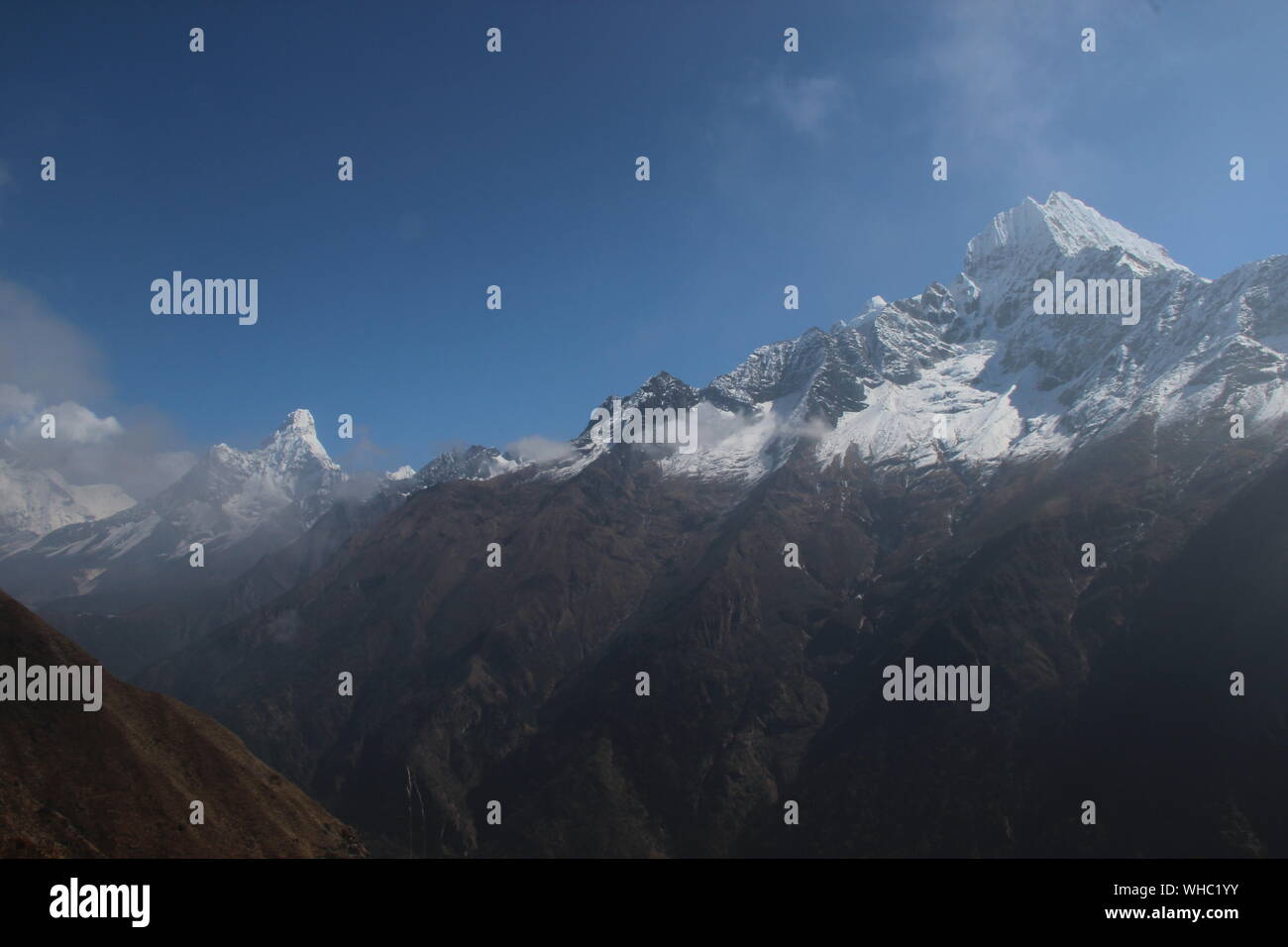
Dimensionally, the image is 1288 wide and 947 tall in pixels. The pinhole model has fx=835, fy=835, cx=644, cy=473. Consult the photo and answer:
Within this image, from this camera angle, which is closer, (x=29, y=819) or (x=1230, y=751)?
(x=29, y=819)

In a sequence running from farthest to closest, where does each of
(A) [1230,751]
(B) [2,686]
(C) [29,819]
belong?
1. (A) [1230,751]
2. (B) [2,686]
3. (C) [29,819]

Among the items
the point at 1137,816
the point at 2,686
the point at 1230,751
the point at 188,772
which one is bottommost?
the point at 1137,816

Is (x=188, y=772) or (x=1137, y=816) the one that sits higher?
(x=188, y=772)
